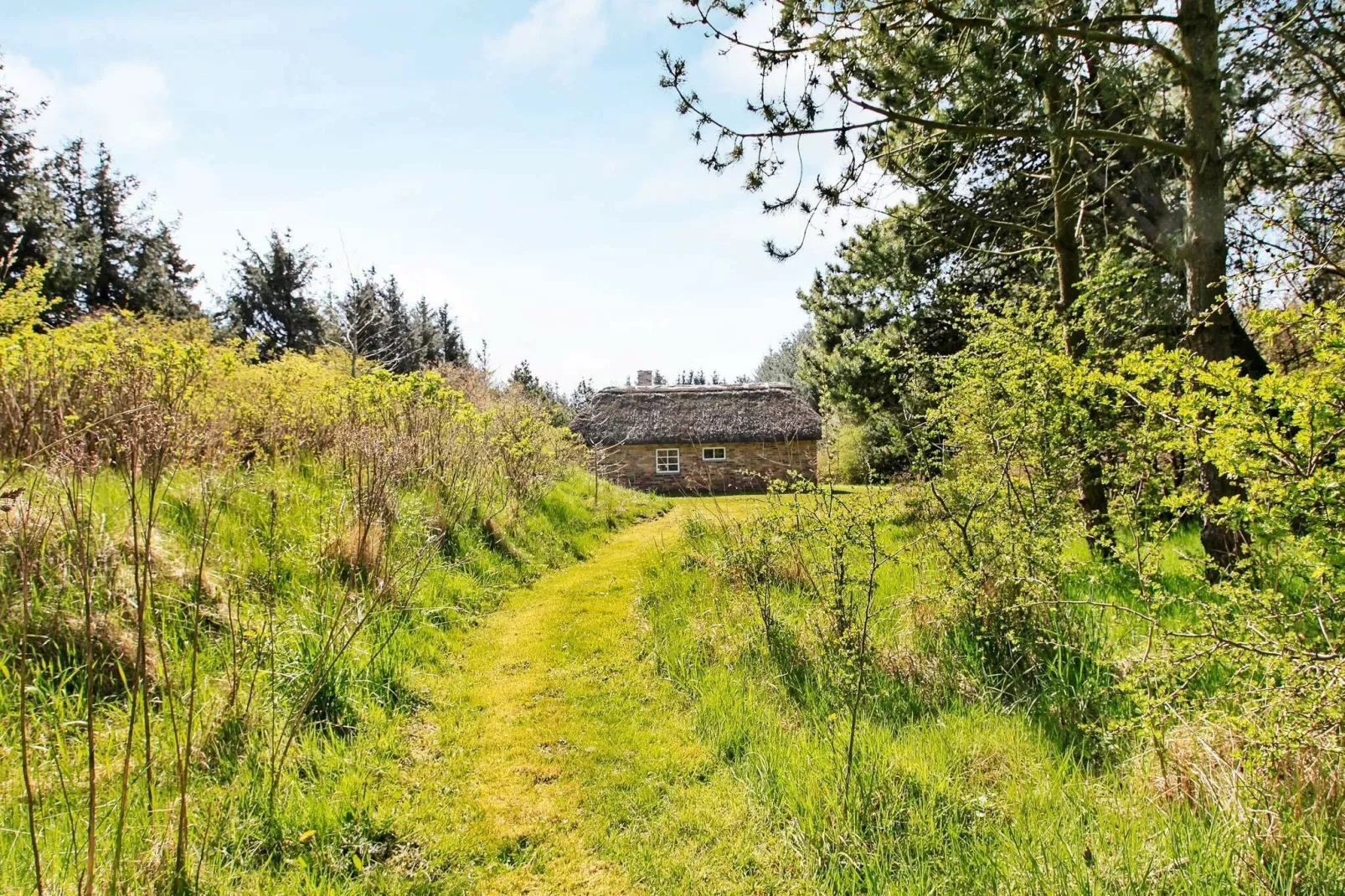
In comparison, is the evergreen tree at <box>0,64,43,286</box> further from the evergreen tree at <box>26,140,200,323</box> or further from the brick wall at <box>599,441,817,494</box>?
the brick wall at <box>599,441,817,494</box>

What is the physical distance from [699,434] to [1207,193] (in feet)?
64.8

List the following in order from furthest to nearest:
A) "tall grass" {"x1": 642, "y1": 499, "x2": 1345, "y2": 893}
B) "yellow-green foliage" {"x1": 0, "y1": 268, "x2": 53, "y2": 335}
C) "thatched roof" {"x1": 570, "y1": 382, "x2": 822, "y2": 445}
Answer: "thatched roof" {"x1": 570, "y1": 382, "x2": 822, "y2": 445}, "yellow-green foliage" {"x1": 0, "y1": 268, "x2": 53, "y2": 335}, "tall grass" {"x1": 642, "y1": 499, "x2": 1345, "y2": 893}

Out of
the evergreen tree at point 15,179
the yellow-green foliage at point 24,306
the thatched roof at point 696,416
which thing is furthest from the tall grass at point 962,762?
the evergreen tree at point 15,179

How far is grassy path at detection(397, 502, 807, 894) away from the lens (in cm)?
264

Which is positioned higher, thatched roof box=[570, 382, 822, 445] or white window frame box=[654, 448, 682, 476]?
thatched roof box=[570, 382, 822, 445]

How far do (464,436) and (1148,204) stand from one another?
31.1 ft

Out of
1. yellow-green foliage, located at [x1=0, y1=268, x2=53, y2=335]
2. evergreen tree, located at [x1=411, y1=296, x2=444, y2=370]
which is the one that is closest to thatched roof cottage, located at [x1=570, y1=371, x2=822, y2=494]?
evergreen tree, located at [x1=411, y1=296, x2=444, y2=370]

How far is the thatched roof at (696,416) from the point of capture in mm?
23531

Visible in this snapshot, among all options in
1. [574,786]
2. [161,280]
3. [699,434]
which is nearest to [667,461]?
[699,434]

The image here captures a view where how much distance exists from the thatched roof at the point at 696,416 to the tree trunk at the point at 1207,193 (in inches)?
714

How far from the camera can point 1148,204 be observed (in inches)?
275

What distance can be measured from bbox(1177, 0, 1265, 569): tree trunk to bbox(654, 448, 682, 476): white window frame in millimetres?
20047

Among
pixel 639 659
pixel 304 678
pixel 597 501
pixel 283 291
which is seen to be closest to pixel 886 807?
pixel 639 659

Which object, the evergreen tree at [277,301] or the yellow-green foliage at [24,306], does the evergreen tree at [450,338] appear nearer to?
the evergreen tree at [277,301]
